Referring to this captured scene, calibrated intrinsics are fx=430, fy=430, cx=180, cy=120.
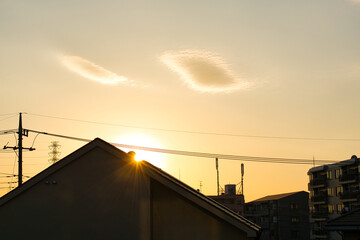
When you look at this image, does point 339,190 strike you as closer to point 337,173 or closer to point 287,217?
point 337,173

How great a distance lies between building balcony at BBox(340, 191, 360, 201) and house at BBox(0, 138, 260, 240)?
7892cm

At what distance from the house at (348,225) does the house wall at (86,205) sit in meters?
11.9

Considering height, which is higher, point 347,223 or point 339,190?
point 339,190

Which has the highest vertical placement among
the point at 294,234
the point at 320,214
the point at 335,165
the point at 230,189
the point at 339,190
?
the point at 335,165

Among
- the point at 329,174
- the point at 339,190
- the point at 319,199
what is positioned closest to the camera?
the point at 339,190

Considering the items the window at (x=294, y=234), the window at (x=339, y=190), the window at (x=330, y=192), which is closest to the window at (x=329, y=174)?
the window at (x=330, y=192)

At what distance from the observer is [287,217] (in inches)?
4589

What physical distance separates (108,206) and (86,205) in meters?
1.11

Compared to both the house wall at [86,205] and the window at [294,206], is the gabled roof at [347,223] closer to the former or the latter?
the house wall at [86,205]

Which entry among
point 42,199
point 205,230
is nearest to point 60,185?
point 42,199

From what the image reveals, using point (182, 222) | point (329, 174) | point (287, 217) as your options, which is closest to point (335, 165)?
point (329, 174)

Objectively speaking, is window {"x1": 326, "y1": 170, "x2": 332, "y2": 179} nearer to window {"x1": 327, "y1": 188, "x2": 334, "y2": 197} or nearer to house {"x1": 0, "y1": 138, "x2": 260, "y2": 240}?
window {"x1": 327, "y1": 188, "x2": 334, "y2": 197}

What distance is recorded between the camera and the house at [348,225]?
78.1 ft

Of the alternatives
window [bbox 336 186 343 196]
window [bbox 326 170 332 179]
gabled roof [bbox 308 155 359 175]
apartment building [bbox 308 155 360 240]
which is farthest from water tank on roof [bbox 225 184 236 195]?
window [bbox 336 186 343 196]
